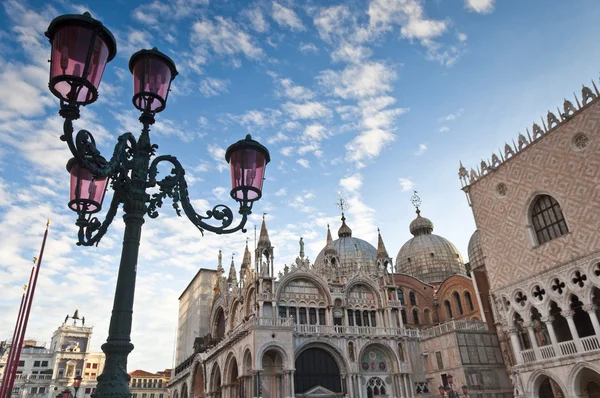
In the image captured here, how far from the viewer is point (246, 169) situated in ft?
19.2

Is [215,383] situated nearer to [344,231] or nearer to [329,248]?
[329,248]

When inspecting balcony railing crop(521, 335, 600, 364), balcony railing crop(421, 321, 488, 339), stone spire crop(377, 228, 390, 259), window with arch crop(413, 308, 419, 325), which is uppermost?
stone spire crop(377, 228, 390, 259)

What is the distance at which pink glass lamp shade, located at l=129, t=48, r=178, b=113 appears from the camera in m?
5.29

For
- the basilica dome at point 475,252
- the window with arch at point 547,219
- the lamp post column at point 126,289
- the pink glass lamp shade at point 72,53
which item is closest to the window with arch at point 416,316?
the basilica dome at point 475,252

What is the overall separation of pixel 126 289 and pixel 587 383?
22728 millimetres

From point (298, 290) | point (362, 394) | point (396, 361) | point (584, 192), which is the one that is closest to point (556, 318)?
point (584, 192)

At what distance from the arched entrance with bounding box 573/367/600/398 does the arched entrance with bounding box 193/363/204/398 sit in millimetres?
25858

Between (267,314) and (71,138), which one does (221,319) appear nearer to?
(267,314)

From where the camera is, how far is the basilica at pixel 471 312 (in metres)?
18.7

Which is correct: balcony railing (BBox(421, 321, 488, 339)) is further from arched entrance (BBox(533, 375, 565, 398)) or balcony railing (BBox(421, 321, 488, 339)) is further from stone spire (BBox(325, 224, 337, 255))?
stone spire (BBox(325, 224, 337, 255))

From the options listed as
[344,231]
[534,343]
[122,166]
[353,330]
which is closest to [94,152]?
[122,166]

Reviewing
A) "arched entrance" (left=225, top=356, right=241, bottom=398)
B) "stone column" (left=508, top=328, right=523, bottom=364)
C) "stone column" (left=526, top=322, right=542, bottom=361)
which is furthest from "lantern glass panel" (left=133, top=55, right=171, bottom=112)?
"arched entrance" (left=225, top=356, right=241, bottom=398)

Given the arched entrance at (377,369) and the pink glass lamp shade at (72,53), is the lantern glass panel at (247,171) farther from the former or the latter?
the arched entrance at (377,369)

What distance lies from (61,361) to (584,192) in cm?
5507
